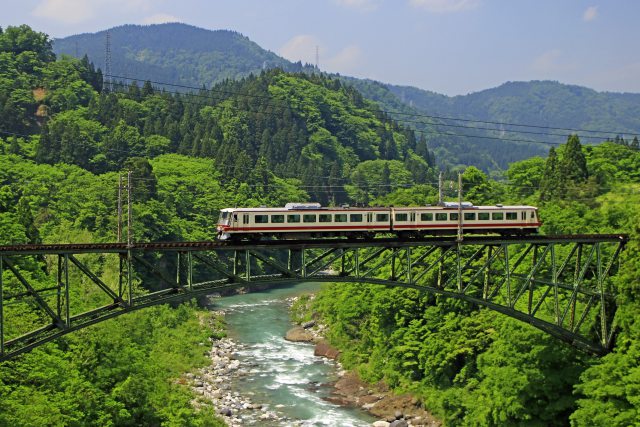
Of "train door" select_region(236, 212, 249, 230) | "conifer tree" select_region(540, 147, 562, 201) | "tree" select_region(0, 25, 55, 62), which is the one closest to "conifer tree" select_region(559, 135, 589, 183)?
"conifer tree" select_region(540, 147, 562, 201)

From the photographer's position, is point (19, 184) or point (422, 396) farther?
point (19, 184)

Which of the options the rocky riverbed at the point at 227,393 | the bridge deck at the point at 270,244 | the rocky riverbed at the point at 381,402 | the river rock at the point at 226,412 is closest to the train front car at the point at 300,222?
the bridge deck at the point at 270,244

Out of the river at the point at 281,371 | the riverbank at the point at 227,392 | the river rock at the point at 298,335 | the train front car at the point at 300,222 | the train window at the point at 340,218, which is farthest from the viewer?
the river rock at the point at 298,335

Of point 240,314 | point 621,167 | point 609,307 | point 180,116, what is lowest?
point 240,314

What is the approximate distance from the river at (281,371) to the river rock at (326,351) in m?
0.70

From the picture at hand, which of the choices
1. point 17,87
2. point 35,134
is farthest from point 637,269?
point 17,87

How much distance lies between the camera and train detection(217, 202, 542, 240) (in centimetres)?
3844

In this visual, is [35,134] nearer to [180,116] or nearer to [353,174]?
[180,116]

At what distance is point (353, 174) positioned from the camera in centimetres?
16012

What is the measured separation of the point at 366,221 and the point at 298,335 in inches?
1478

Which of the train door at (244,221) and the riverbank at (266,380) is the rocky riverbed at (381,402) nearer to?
the riverbank at (266,380)

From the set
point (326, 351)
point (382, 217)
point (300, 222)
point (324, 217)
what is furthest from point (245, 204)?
point (300, 222)

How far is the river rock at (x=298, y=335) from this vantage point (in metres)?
74.8

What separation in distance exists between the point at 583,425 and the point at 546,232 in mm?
24631
